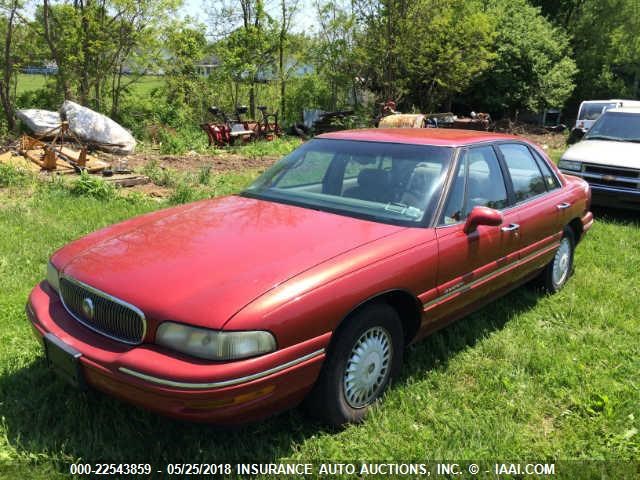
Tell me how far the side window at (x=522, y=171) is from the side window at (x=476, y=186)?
0.65ft

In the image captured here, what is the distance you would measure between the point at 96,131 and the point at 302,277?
10.6 meters

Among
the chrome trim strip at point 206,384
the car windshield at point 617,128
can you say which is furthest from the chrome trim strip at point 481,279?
the car windshield at point 617,128

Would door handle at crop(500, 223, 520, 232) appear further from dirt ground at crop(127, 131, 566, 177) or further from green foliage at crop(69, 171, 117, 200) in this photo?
dirt ground at crop(127, 131, 566, 177)

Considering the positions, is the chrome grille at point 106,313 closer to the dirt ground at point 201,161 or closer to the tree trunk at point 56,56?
the dirt ground at point 201,161

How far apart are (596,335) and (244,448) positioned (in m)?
2.87

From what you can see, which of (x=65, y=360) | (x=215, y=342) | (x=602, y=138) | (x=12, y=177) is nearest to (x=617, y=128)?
(x=602, y=138)

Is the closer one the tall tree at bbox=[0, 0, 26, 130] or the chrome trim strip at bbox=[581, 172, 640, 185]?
the chrome trim strip at bbox=[581, 172, 640, 185]

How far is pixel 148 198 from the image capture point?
25.6 ft

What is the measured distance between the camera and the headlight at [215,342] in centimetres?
238

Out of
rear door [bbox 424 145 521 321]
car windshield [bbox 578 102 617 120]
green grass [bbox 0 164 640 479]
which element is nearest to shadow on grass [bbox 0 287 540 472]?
green grass [bbox 0 164 640 479]

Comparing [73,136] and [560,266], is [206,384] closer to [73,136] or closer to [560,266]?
[560,266]

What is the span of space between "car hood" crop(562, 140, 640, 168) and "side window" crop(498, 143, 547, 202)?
13.0ft

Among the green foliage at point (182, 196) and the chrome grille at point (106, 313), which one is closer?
the chrome grille at point (106, 313)

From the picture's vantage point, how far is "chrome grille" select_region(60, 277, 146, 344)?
102 inches
